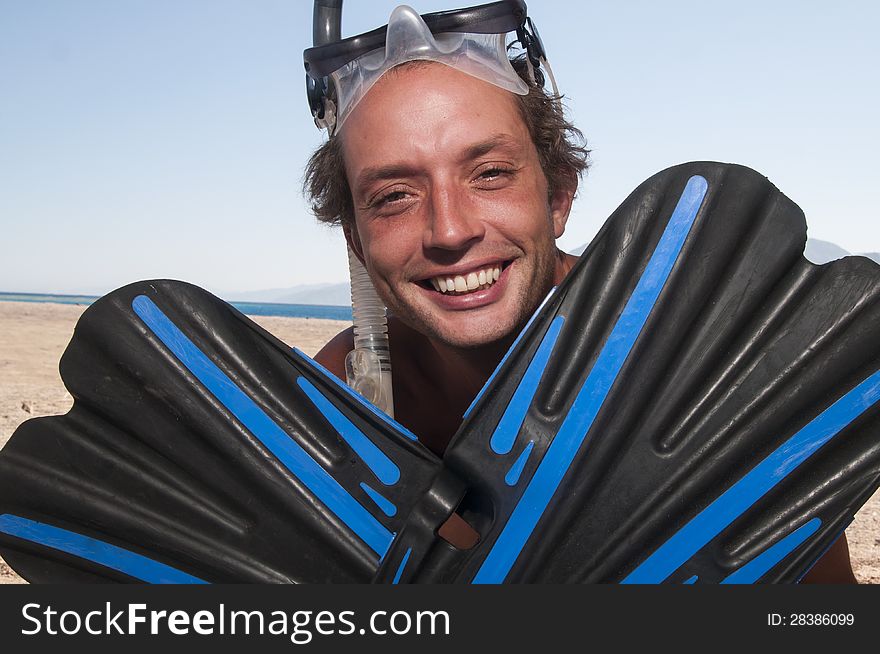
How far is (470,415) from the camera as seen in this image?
1143mm

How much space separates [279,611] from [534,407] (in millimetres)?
442

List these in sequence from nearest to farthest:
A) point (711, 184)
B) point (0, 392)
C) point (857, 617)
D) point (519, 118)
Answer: point (857, 617), point (711, 184), point (519, 118), point (0, 392)

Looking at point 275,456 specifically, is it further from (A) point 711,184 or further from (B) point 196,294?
(A) point 711,184

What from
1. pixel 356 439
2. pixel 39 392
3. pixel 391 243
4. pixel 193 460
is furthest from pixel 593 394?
A: pixel 39 392

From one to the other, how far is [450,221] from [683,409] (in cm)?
46

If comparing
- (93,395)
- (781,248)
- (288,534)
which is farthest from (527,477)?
(93,395)

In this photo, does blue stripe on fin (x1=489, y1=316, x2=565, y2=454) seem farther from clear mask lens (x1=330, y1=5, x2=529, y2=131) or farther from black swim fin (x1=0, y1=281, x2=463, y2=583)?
clear mask lens (x1=330, y1=5, x2=529, y2=131)

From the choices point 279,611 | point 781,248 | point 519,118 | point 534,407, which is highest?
point 519,118

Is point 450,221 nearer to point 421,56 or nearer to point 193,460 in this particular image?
point 421,56

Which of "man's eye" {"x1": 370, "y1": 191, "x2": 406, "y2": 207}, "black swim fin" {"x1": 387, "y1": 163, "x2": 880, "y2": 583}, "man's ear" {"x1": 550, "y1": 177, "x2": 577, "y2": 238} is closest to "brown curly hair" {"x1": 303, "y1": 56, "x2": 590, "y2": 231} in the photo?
"man's ear" {"x1": 550, "y1": 177, "x2": 577, "y2": 238}

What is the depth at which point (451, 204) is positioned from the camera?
130 centimetres

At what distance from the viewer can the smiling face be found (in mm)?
1323

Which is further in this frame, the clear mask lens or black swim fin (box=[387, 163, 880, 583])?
the clear mask lens

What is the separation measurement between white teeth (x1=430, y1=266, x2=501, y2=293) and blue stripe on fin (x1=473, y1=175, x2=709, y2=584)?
293 millimetres
